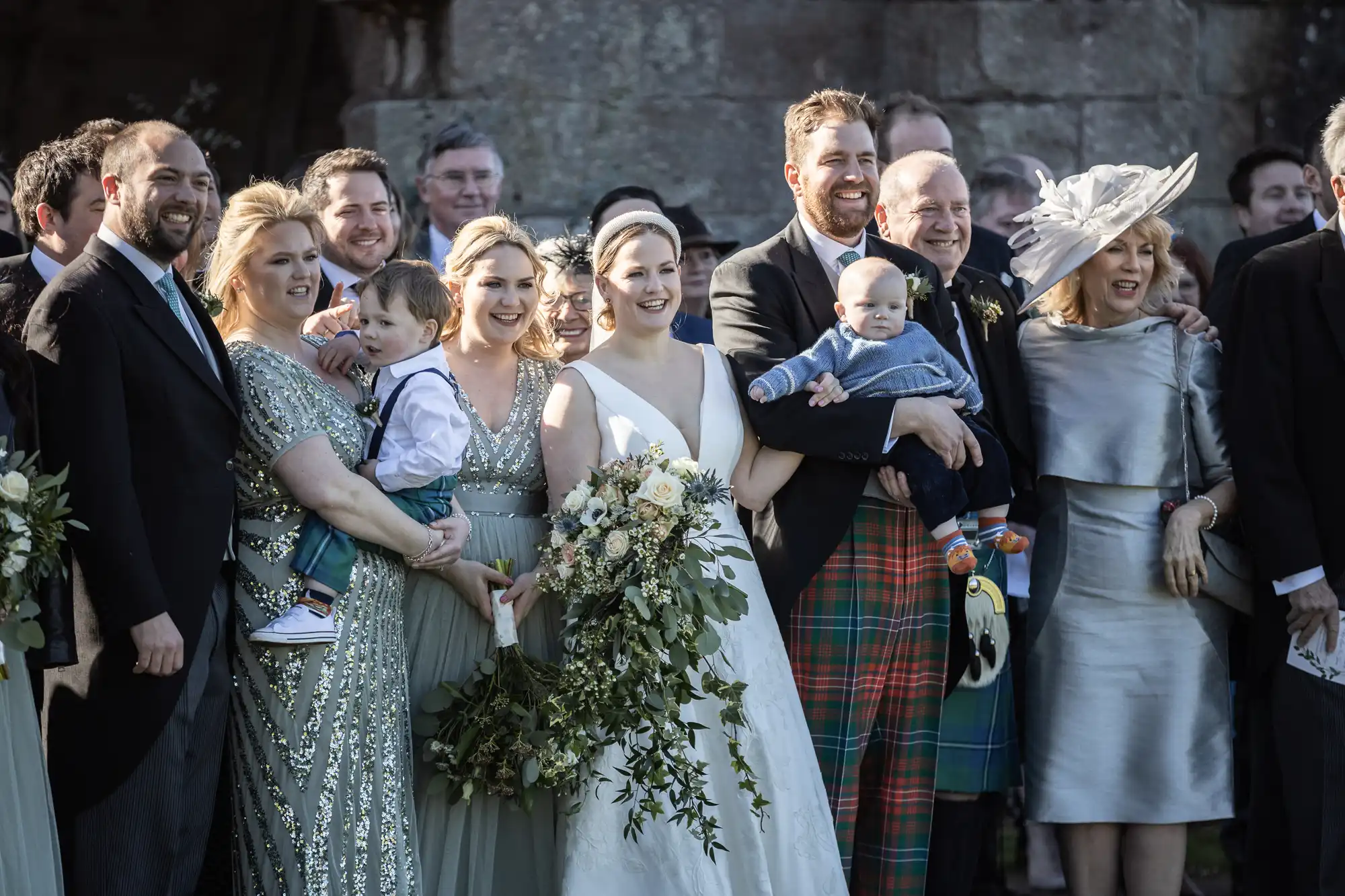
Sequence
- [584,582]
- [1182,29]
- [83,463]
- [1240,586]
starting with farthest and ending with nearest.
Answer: [1182,29] → [1240,586] → [584,582] → [83,463]

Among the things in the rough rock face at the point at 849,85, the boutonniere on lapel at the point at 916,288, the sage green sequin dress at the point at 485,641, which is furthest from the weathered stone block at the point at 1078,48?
the sage green sequin dress at the point at 485,641

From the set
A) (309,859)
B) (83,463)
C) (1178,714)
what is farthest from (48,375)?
(1178,714)

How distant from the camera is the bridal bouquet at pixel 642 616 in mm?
4645

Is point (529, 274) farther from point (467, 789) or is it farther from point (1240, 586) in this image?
point (1240, 586)

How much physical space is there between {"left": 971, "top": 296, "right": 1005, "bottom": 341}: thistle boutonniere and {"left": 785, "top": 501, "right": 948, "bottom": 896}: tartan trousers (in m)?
0.74

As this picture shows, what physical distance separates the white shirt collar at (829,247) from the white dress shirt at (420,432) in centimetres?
130

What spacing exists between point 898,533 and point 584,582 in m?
1.09

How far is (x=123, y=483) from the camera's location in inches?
170

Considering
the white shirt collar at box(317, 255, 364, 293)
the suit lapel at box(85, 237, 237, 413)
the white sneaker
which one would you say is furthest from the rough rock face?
the white sneaker

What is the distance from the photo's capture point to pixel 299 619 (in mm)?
4578

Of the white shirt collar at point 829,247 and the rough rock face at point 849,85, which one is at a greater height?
the rough rock face at point 849,85

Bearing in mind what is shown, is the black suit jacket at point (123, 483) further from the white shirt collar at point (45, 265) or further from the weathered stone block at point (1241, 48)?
the weathered stone block at point (1241, 48)

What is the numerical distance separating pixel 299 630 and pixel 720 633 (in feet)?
3.92

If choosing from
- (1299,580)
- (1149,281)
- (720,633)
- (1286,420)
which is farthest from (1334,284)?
(720,633)
